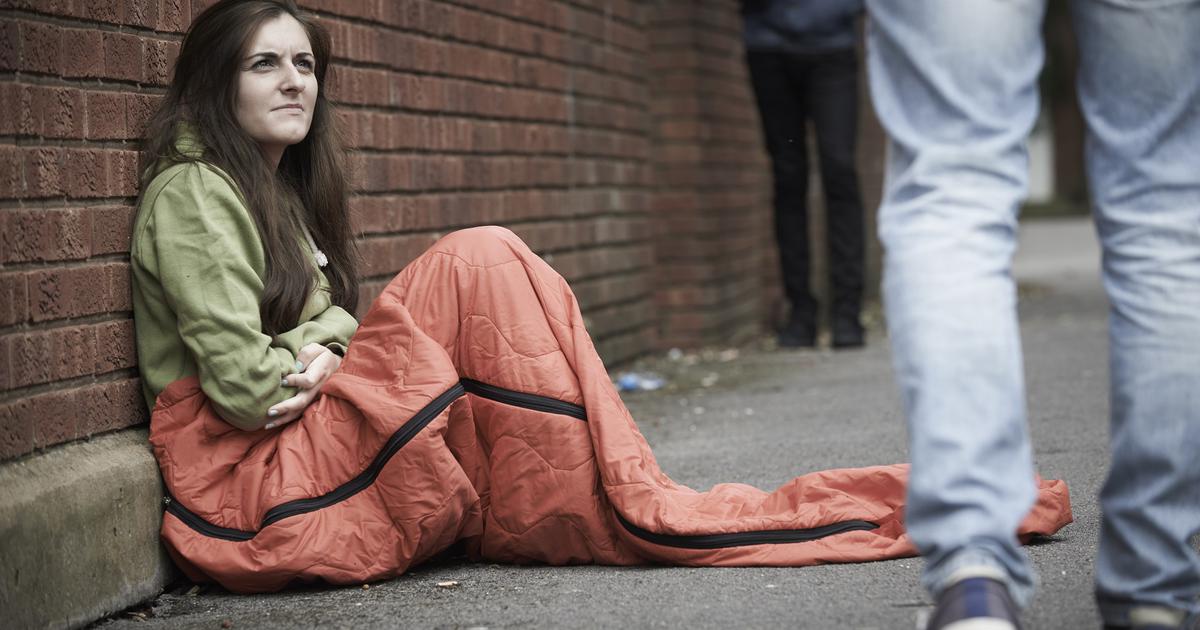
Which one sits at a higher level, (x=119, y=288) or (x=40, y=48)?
(x=40, y=48)

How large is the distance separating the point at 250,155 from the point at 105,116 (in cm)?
29

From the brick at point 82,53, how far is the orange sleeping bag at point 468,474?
0.61 meters

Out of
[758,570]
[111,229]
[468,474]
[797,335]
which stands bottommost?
[797,335]

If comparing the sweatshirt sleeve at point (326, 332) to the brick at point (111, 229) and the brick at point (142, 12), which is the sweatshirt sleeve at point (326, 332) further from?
the brick at point (142, 12)

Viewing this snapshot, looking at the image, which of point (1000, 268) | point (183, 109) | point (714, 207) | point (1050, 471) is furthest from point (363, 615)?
point (714, 207)

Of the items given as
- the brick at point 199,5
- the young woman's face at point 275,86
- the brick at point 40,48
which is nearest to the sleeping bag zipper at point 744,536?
the young woman's face at point 275,86

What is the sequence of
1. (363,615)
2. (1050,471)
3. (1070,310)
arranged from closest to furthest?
(363,615), (1050,471), (1070,310)

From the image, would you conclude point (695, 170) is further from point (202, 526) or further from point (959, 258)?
point (959, 258)

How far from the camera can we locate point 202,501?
2893mm

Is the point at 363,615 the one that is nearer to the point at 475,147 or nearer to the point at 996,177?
the point at 996,177

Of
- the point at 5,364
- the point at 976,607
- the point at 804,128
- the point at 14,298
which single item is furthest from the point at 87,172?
the point at 804,128

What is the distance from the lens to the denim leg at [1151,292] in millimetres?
2016

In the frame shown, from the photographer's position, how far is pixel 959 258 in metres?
1.90

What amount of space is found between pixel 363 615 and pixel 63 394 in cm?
66
